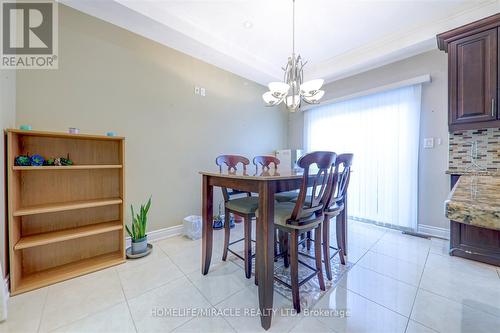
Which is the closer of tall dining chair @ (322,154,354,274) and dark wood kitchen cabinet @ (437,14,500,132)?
tall dining chair @ (322,154,354,274)

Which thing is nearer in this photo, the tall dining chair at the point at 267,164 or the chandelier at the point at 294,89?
the chandelier at the point at 294,89

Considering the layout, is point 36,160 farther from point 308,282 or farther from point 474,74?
point 474,74

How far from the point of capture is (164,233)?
252cm

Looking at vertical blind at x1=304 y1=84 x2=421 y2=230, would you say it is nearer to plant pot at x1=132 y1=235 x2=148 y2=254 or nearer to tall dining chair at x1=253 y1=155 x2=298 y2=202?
tall dining chair at x1=253 y1=155 x2=298 y2=202

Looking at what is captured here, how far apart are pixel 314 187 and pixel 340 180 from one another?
523mm

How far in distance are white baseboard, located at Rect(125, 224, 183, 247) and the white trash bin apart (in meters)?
0.11

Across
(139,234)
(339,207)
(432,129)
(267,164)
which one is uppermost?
(432,129)

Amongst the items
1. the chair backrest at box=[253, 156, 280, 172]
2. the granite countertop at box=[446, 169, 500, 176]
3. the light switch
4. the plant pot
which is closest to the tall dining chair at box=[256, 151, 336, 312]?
the chair backrest at box=[253, 156, 280, 172]

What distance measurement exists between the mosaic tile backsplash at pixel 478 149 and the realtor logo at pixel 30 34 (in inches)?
177

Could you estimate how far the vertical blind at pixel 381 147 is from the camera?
272cm

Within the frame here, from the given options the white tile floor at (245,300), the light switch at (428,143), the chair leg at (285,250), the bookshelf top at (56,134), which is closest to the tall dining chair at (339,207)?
the white tile floor at (245,300)

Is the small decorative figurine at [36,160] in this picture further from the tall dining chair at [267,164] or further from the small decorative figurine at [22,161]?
the tall dining chair at [267,164]

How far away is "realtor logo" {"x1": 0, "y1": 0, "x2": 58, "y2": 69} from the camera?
1.61m

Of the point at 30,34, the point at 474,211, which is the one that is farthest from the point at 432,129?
the point at 30,34
